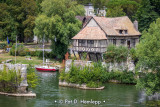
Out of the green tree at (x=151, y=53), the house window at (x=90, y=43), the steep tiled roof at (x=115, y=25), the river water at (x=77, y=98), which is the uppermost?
the steep tiled roof at (x=115, y=25)

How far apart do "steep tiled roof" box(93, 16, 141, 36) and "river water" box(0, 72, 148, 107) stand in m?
13.6

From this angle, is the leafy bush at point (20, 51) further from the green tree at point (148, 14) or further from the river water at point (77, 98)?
the river water at point (77, 98)

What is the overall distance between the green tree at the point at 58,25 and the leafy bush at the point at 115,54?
15497mm

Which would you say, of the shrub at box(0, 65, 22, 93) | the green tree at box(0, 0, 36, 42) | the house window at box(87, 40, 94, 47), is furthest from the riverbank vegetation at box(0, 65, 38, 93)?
the green tree at box(0, 0, 36, 42)

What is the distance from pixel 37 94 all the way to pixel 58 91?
366 centimetres

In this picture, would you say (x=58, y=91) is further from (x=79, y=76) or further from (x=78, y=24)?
(x=78, y=24)

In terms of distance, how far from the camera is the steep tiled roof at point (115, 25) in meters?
79.0

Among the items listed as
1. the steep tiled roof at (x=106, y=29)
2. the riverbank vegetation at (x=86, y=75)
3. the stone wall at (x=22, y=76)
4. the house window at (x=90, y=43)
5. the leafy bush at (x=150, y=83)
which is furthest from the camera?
the steep tiled roof at (x=106, y=29)

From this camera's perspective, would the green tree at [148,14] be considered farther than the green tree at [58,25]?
Yes

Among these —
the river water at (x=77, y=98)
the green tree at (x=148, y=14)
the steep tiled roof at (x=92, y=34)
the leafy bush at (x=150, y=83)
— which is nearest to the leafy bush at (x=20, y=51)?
the steep tiled roof at (x=92, y=34)

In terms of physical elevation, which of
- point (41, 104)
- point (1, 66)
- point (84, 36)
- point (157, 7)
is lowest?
point (41, 104)

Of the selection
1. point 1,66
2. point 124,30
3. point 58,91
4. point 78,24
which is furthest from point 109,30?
point 1,66

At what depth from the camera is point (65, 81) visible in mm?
67250

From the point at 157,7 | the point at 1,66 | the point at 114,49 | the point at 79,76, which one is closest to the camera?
the point at 1,66
